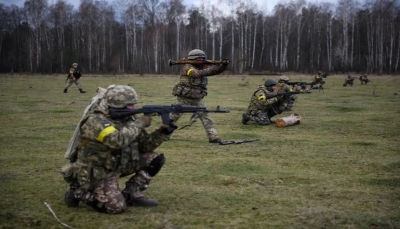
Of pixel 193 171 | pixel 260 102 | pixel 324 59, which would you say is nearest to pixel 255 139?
pixel 260 102

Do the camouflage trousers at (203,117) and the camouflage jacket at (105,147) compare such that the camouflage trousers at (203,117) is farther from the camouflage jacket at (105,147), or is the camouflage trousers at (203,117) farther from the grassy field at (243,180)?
the camouflage jacket at (105,147)

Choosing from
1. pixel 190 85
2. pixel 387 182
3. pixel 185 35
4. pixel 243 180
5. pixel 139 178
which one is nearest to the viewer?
pixel 139 178

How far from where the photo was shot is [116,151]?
527 centimetres

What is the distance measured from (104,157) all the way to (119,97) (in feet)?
2.28

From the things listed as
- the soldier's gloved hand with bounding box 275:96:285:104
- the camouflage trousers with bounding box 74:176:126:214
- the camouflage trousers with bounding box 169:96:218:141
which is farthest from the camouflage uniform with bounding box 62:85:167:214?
the soldier's gloved hand with bounding box 275:96:285:104

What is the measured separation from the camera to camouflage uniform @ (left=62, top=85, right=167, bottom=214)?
5.07 m

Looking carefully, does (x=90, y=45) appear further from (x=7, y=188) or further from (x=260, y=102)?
(x=7, y=188)

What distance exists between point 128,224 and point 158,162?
86 centimetres

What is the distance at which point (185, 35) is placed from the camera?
60062 mm

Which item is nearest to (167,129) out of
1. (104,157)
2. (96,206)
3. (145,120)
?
(145,120)

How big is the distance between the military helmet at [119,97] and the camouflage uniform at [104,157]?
0.6 inches

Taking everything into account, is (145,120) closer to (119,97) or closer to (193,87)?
(119,97)

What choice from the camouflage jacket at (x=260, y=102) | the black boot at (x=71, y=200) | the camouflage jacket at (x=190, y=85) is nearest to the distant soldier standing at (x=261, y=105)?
the camouflage jacket at (x=260, y=102)

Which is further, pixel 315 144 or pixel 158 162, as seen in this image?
pixel 315 144
